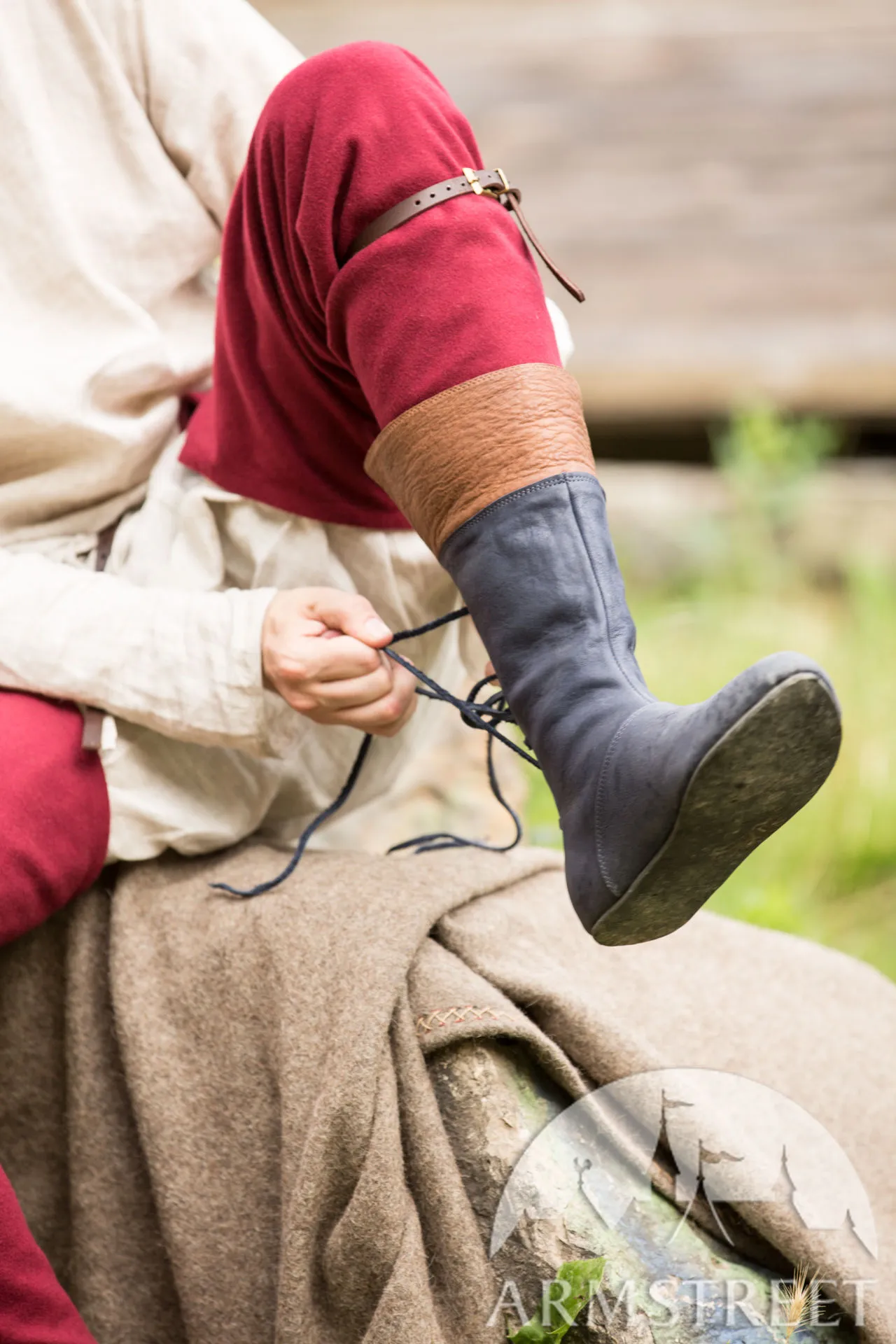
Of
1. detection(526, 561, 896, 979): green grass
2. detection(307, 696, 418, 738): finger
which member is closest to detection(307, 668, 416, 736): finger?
detection(307, 696, 418, 738): finger

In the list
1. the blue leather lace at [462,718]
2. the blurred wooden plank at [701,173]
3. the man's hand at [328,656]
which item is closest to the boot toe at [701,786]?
the blue leather lace at [462,718]

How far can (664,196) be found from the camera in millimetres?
3086

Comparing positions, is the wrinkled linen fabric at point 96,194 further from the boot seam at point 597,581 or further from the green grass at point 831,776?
the green grass at point 831,776

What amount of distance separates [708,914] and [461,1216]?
1.38 feet

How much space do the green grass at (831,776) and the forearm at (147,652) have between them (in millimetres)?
951

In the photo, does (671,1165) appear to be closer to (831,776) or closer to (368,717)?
(368,717)

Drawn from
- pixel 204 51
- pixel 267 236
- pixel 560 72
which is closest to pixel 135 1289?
pixel 267 236

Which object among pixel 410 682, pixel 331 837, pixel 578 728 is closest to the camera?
pixel 578 728

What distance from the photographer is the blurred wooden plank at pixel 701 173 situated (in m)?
2.94

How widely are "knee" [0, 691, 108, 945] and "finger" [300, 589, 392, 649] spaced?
20cm

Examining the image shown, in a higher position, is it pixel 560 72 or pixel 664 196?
pixel 560 72

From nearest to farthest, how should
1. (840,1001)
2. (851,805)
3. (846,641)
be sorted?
1. (840,1001)
2. (851,805)
3. (846,641)

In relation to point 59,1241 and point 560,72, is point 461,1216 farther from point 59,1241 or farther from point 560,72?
point 560,72

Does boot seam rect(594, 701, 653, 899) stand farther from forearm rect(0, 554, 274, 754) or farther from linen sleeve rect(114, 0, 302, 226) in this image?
linen sleeve rect(114, 0, 302, 226)
